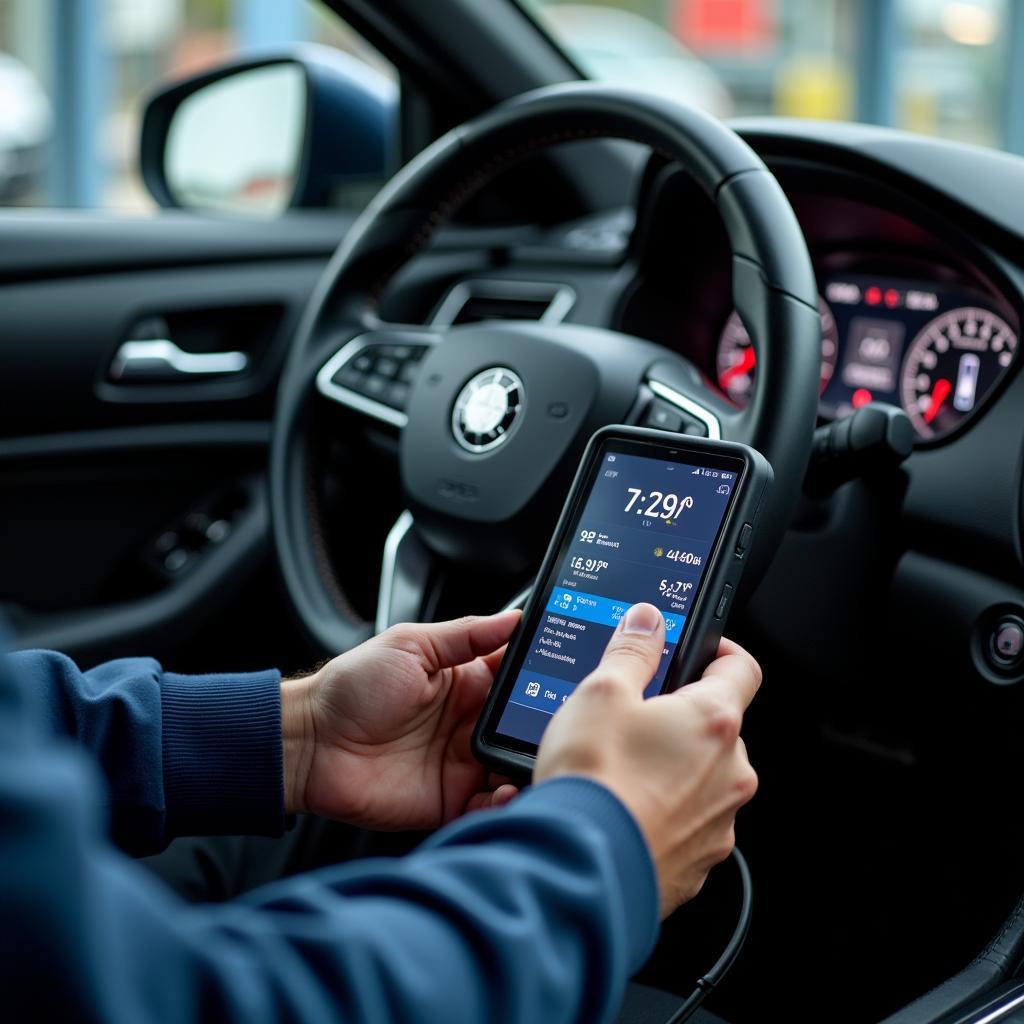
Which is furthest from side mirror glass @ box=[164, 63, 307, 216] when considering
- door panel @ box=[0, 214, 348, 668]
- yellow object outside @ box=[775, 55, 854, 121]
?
yellow object outside @ box=[775, 55, 854, 121]

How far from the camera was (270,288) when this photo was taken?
1.80 metres

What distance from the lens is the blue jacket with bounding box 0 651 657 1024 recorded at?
1.41 ft

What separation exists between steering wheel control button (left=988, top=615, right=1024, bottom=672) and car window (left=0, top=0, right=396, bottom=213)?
3150mm

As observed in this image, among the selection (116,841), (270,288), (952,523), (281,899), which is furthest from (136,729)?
(270,288)

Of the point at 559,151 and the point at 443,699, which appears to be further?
the point at 559,151

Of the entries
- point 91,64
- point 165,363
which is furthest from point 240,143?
point 91,64

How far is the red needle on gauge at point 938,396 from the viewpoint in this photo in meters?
1.25

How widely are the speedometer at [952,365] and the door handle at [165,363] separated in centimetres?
89

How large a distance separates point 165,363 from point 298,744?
937 millimetres

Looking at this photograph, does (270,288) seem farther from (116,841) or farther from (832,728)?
(116,841)

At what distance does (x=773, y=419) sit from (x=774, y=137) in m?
0.42

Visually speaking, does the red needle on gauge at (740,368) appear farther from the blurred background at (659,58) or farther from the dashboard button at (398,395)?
the blurred background at (659,58)

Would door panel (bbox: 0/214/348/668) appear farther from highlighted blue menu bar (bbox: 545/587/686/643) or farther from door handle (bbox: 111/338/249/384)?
highlighted blue menu bar (bbox: 545/587/686/643)

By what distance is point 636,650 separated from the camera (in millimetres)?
723
